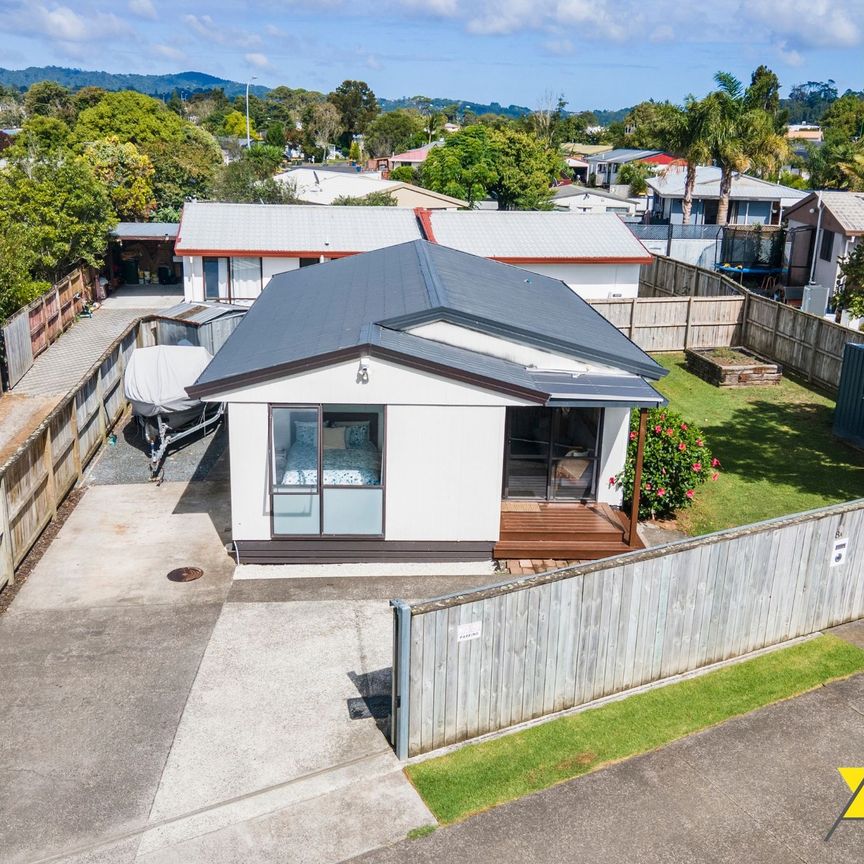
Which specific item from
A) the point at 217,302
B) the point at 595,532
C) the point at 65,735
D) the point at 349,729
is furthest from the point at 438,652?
the point at 217,302

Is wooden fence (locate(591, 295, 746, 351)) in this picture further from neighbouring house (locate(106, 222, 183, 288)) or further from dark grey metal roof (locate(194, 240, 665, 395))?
neighbouring house (locate(106, 222, 183, 288))

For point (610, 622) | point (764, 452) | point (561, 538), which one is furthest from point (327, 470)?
point (764, 452)

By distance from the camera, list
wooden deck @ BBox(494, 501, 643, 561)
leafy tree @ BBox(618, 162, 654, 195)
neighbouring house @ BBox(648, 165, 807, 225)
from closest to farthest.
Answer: wooden deck @ BBox(494, 501, 643, 561)
neighbouring house @ BBox(648, 165, 807, 225)
leafy tree @ BBox(618, 162, 654, 195)

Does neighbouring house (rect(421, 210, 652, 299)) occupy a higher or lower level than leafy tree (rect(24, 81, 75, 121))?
lower

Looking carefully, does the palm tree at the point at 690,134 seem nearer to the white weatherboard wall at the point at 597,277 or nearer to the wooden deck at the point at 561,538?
the white weatherboard wall at the point at 597,277

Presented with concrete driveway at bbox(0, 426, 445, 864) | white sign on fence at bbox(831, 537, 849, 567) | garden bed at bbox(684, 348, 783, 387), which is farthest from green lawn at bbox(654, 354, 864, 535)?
concrete driveway at bbox(0, 426, 445, 864)

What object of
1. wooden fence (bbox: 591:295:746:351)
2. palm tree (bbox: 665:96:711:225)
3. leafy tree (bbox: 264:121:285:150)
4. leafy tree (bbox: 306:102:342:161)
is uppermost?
leafy tree (bbox: 306:102:342:161)

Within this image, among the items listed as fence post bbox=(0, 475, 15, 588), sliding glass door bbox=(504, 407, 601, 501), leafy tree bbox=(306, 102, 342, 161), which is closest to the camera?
fence post bbox=(0, 475, 15, 588)
